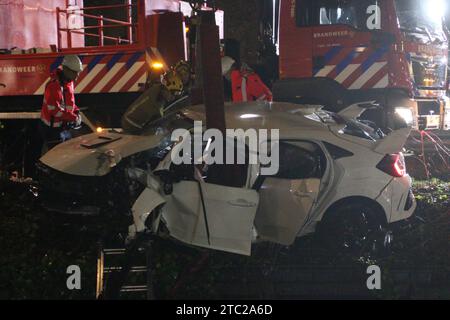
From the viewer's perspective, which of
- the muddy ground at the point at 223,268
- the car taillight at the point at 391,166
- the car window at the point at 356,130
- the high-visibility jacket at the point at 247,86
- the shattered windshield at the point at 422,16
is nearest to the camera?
the muddy ground at the point at 223,268

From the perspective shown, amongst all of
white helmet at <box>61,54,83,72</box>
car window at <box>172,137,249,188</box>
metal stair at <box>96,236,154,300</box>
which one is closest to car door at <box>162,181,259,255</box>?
car window at <box>172,137,249,188</box>

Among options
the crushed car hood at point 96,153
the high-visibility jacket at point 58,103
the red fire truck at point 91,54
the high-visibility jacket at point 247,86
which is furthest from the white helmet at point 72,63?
the high-visibility jacket at point 247,86

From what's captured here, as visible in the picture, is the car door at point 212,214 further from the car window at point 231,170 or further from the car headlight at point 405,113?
the car headlight at point 405,113

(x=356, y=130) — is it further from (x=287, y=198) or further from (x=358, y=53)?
(x=358, y=53)

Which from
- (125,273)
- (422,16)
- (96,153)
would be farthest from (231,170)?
(422,16)

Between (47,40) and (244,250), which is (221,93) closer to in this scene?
(244,250)

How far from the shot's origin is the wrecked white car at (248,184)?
497 centimetres

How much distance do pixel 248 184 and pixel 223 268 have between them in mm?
861

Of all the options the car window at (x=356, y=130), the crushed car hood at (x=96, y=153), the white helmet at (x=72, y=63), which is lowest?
the crushed car hood at (x=96, y=153)

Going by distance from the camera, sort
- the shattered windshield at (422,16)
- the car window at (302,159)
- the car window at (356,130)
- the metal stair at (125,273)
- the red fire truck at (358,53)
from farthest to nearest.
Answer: the shattered windshield at (422,16)
the red fire truck at (358,53)
the car window at (356,130)
the car window at (302,159)
the metal stair at (125,273)

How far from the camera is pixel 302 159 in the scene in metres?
5.42

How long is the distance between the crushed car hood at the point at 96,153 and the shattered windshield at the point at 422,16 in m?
4.22
